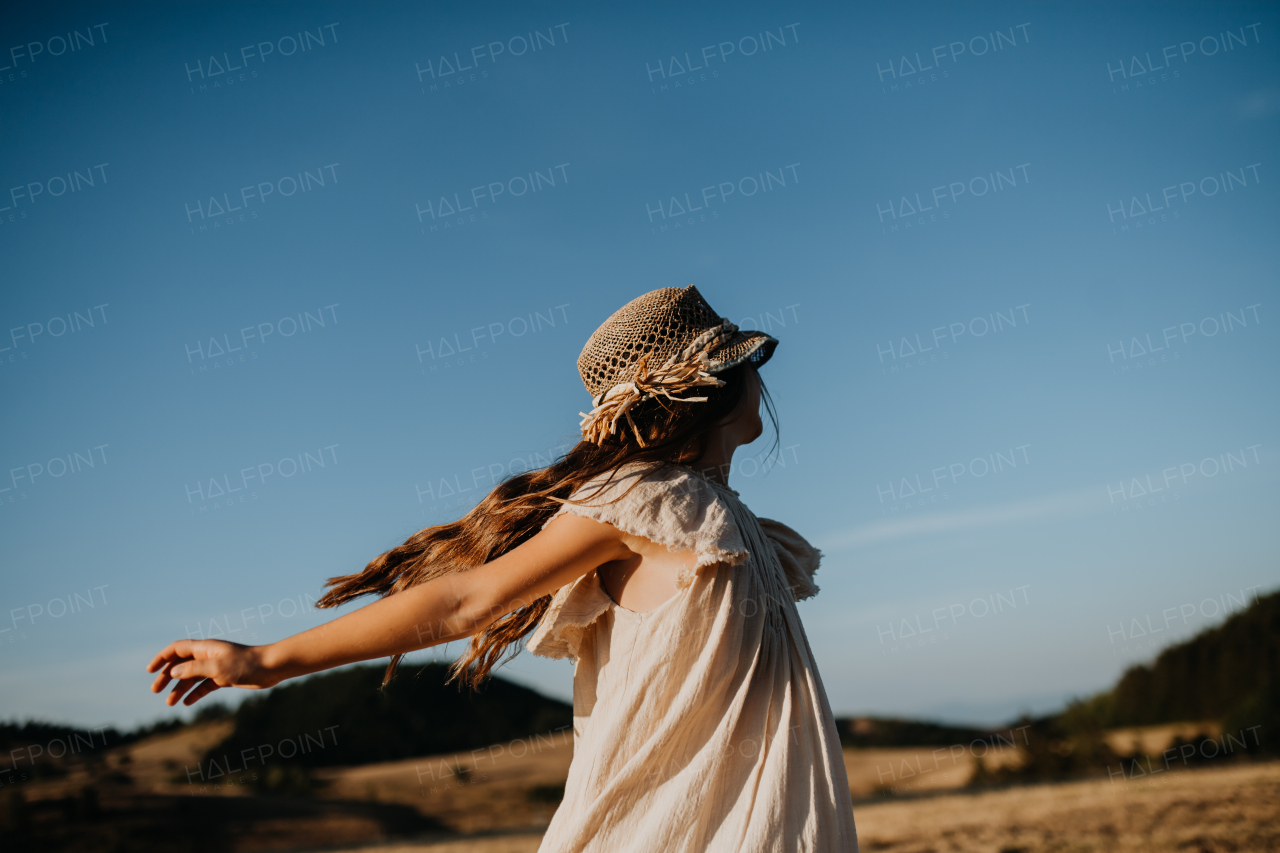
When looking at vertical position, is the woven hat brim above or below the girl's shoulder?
above

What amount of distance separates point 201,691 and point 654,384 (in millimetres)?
1110

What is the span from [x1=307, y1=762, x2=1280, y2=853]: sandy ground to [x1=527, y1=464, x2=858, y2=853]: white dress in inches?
372

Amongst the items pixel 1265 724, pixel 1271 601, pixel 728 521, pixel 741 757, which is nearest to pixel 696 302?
pixel 728 521

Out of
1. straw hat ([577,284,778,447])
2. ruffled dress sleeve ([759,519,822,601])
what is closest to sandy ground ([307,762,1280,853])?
ruffled dress sleeve ([759,519,822,601])

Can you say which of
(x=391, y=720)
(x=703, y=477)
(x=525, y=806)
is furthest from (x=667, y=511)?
(x=391, y=720)

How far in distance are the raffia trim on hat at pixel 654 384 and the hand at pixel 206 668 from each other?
0.85 meters

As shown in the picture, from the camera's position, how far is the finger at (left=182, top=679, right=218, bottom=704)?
58.2 inches

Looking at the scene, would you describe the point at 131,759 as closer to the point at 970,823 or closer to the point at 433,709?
the point at 433,709

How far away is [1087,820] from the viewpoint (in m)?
10.3

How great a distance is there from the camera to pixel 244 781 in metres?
14.9

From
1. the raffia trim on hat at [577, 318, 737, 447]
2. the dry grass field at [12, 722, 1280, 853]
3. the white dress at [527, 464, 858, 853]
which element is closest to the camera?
the white dress at [527, 464, 858, 853]

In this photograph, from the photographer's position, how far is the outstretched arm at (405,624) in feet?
4.69

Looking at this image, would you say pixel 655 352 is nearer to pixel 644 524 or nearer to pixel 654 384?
pixel 654 384

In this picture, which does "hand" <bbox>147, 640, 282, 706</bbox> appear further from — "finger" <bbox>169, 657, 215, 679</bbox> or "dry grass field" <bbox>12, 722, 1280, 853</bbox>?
"dry grass field" <bbox>12, 722, 1280, 853</bbox>
